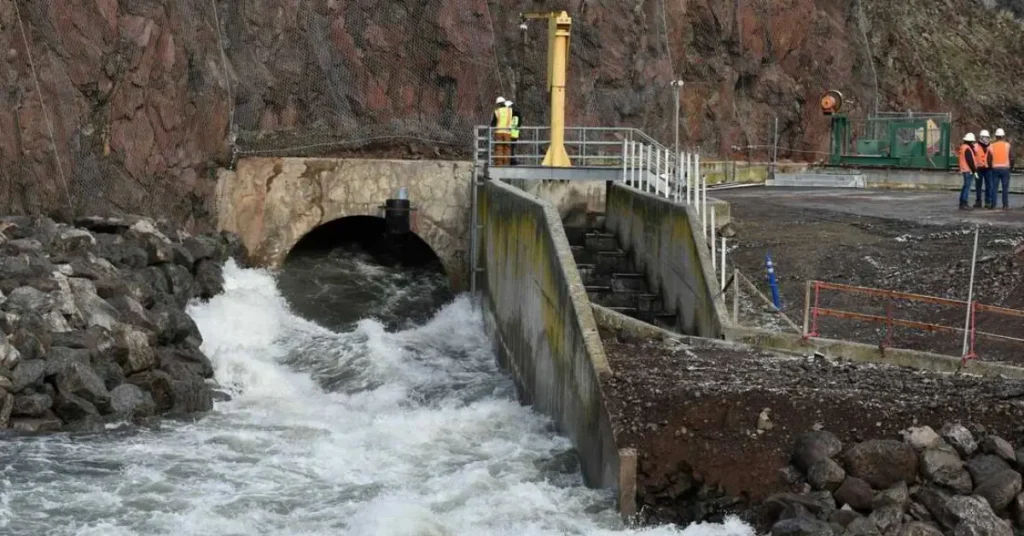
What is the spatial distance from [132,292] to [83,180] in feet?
11.7

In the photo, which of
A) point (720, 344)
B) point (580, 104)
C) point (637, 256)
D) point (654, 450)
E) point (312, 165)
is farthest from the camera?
point (580, 104)

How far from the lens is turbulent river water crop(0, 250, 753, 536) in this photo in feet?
40.1

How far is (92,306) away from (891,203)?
15743 mm

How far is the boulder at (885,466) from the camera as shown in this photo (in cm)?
1170

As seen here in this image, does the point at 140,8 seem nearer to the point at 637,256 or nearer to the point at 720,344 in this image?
the point at 637,256

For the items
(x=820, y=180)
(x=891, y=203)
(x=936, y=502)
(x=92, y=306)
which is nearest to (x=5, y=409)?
(x=92, y=306)

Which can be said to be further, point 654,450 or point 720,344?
point 720,344

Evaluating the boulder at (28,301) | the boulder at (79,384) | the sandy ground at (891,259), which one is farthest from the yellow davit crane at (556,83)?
the boulder at (79,384)

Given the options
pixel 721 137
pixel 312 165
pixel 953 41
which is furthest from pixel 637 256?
pixel 953 41

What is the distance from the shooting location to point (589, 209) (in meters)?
Answer: 26.3

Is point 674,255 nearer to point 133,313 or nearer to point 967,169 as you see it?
point 967,169

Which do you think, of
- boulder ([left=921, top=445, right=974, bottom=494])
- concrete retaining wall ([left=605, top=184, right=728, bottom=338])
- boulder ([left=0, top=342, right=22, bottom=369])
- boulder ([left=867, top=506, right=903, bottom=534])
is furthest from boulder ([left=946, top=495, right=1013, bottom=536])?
boulder ([left=0, top=342, right=22, bottom=369])

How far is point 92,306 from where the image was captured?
17.3 metres

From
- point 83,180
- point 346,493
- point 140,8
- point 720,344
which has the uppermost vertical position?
point 140,8
